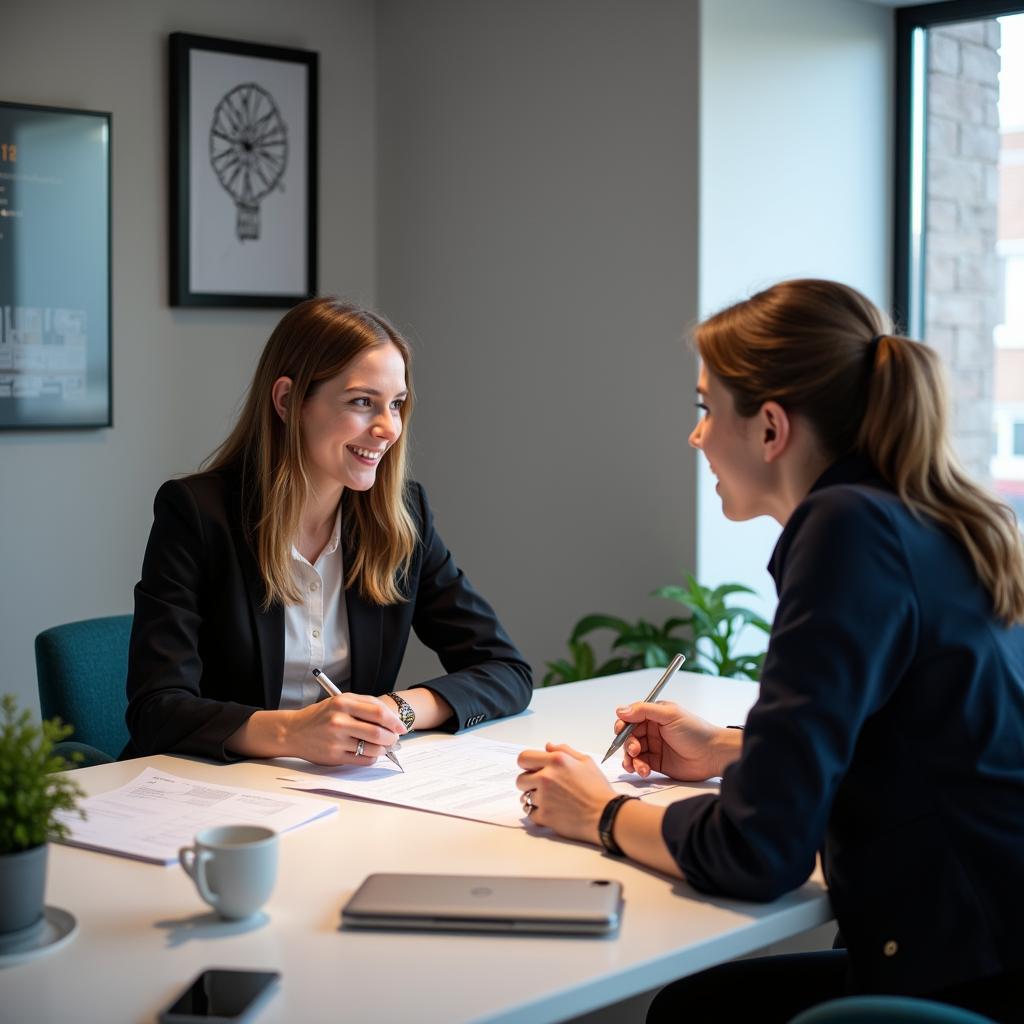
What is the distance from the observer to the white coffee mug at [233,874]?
1.28 meters

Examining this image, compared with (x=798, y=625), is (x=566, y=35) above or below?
above

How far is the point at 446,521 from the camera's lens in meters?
4.27

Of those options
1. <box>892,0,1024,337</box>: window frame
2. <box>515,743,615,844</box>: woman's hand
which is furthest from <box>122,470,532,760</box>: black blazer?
<box>892,0,1024,337</box>: window frame

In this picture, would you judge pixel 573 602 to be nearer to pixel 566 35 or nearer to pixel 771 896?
pixel 566 35

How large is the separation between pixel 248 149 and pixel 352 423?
2.10 meters

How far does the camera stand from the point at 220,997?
3.72 ft

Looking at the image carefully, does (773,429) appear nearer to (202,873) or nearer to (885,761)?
(885,761)

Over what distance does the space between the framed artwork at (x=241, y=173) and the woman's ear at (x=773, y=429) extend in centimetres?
277

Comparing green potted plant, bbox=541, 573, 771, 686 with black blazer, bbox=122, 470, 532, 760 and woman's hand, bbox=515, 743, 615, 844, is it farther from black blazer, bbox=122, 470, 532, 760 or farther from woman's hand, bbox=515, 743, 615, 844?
woman's hand, bbox=515, 743, 615, 844

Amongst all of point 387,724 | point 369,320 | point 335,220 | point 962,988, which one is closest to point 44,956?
point 387,724

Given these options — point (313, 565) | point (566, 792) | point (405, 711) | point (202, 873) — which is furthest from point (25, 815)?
point (313, 565)

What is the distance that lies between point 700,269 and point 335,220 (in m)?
1.39

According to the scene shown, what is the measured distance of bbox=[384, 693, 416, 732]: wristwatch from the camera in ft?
6.68

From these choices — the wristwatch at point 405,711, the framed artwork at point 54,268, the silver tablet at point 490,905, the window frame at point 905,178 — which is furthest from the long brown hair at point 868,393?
the framed artwork at point 54,268
